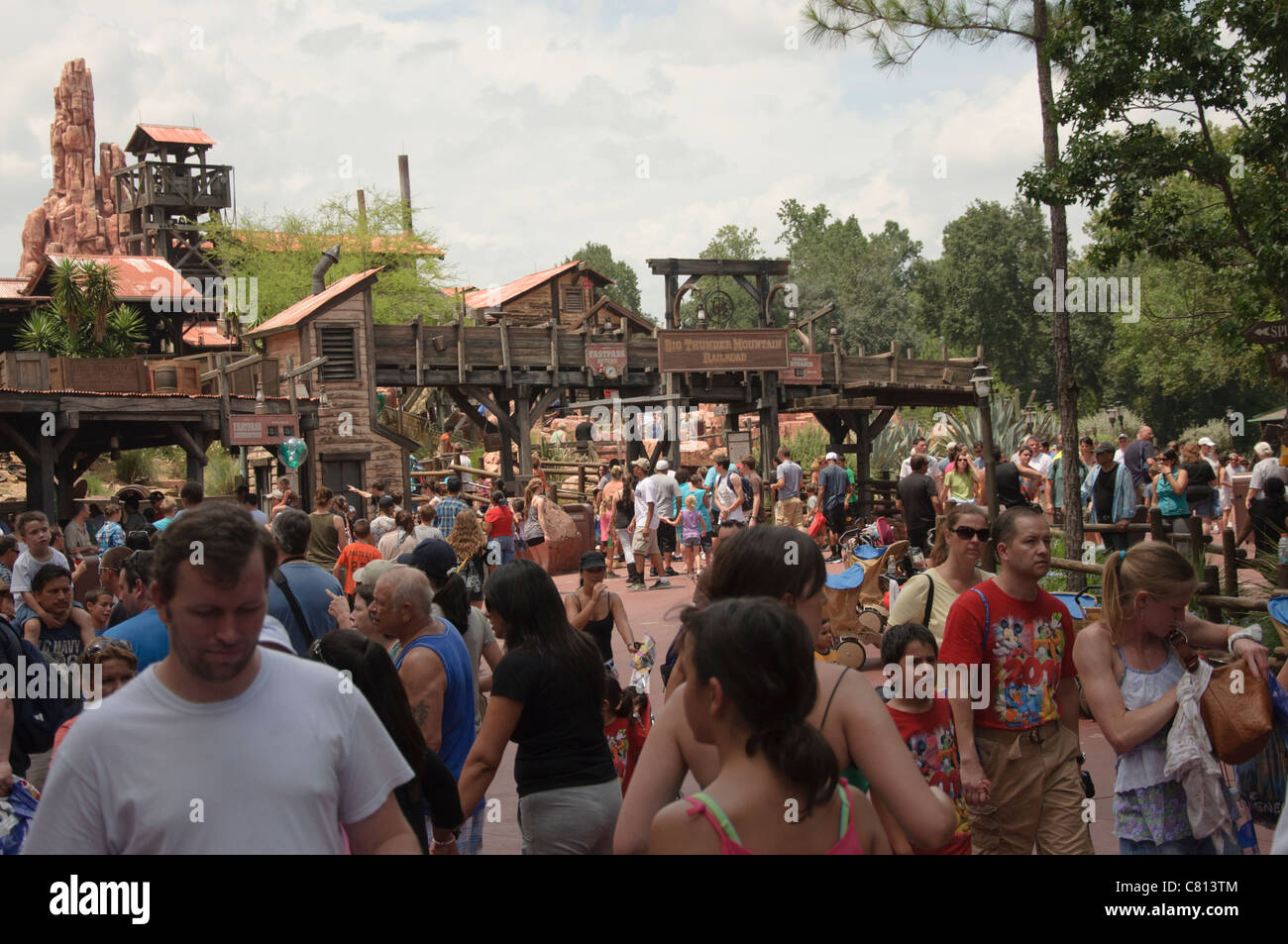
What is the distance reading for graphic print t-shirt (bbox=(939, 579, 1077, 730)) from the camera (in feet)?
14.1

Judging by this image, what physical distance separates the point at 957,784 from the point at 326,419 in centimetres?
2320

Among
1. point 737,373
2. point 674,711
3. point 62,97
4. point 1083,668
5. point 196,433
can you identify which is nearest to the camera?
point 674,711

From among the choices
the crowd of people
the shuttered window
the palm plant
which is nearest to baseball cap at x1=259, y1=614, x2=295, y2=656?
the crowd of people

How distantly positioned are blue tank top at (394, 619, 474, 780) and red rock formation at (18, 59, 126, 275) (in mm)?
77969

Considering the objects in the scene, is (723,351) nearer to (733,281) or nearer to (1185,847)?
(1185,847)

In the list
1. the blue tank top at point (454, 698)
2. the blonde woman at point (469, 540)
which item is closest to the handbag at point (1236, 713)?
the blue tank top at point (454, 698)

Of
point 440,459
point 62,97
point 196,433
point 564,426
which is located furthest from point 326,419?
point 62,97

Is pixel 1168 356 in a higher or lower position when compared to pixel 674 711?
higher

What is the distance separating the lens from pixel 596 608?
21.4 feet

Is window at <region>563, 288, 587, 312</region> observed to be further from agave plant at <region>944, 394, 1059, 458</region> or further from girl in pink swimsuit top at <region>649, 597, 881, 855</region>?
girl in pink swimsuit top at <region>649, 597, 881, 855</region>
